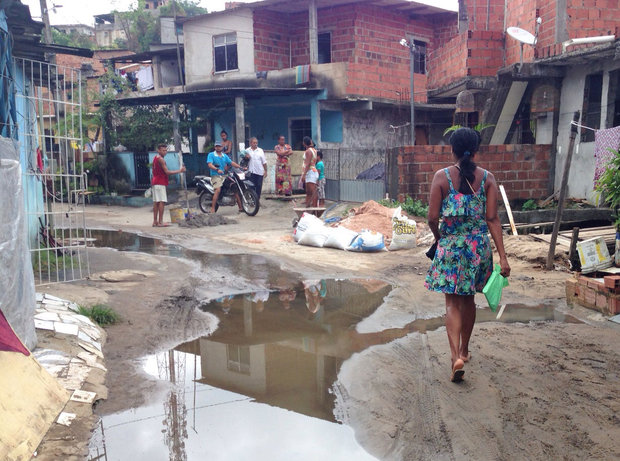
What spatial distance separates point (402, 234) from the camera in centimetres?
892

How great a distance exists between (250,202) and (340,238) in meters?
4.46

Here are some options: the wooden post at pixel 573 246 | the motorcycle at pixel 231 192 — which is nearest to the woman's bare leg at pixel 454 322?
the wooden post at pixel 573 246

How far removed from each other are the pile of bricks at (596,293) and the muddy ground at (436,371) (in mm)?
119

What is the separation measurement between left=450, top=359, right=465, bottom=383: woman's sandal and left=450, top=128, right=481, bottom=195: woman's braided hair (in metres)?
1.14

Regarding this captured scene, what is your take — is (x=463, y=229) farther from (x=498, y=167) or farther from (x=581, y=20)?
(x=581, y=20)

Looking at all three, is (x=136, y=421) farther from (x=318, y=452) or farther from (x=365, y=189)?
(x=365, y=189)

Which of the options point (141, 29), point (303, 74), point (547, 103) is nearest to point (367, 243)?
point (547, 103)

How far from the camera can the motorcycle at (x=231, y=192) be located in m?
13.0

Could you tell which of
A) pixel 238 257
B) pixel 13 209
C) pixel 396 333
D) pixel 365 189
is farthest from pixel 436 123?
pixel 13 209

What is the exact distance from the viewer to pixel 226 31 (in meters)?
21.0

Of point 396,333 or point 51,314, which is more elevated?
point 51,314

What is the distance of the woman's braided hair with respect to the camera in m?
3.78

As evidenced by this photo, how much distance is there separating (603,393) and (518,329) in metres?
1.42

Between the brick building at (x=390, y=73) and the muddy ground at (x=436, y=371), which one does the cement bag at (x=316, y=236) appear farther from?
the brick building at (x=390, y=73)
